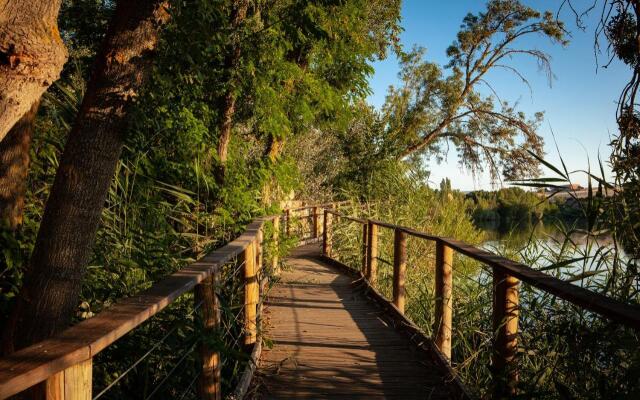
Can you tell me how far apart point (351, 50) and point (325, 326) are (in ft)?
18.8

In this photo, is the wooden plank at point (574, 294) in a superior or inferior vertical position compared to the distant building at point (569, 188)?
inferior

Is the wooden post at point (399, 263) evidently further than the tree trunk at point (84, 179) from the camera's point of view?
Yes

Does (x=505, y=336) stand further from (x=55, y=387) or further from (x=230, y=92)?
(x=230, y=92)

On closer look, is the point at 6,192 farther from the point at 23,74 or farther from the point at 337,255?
the point at 337,255

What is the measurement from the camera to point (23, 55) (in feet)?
6.42

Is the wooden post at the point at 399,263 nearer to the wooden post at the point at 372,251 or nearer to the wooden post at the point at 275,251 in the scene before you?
the wooden post at the point at 372,251

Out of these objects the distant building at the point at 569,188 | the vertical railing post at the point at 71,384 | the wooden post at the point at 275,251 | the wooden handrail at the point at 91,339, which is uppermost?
the distant building at the point at 569,188

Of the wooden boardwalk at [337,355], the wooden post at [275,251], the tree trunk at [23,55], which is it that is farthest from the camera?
the wooden post at [275,251]

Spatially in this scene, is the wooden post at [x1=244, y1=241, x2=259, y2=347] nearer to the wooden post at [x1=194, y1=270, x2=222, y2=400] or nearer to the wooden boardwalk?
the wooden boardwalk

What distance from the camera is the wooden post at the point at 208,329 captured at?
2281mm

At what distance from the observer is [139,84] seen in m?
2.72

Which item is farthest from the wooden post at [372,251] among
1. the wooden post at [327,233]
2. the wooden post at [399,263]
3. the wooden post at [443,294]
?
the wooden post at [327,233]

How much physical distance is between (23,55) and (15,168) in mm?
1465

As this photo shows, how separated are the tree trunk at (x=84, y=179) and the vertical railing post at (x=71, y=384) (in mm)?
1580
